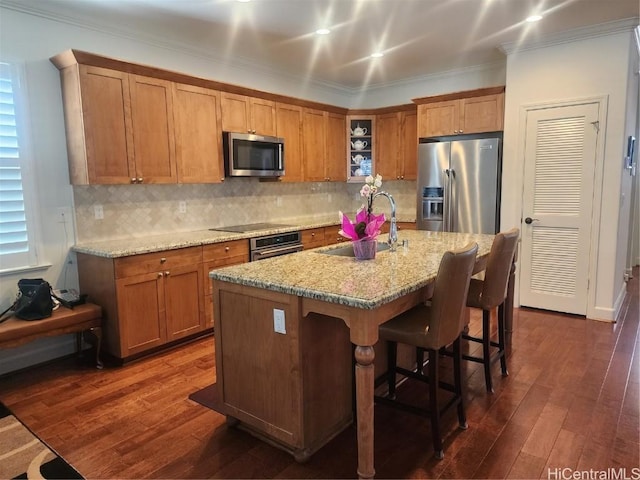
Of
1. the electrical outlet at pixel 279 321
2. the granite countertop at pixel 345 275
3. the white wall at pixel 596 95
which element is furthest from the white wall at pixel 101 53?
the electrical outlet at pixel 279 321

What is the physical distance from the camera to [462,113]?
4805mm

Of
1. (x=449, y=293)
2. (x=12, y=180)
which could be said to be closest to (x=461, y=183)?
(x=449, y=293)

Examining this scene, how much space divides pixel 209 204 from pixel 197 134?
2.67 ft

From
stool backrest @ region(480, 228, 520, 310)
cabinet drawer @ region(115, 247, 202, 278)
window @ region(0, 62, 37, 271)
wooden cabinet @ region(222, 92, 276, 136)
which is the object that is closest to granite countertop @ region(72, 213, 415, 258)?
cabinet drawer @ region(115, 247, 202, 278)

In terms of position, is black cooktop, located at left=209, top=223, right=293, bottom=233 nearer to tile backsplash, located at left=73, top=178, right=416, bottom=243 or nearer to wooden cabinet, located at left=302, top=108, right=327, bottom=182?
tile backsplash, located at left=73, top=178, right=416, bottom=243

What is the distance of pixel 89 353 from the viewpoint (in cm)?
349

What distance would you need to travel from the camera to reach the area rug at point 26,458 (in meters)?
2.02

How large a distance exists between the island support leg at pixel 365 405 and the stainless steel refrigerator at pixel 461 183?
10.9 feet

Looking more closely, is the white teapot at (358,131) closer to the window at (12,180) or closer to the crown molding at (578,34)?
the crown molding at (578,34)

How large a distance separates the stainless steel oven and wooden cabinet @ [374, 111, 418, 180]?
1.88 metres

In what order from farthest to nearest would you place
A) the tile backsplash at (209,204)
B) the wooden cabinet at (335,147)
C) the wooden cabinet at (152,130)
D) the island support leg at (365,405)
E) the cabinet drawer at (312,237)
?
the wooden cabinet at (335,147), the cabinet drawer at (312,237), the tile backsplash at (209,204), the wooden cabinet at (152,130), the island support leg at (365,405)

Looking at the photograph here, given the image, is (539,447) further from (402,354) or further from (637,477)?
(402,354)

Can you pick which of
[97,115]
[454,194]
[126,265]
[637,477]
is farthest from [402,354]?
[97,115]

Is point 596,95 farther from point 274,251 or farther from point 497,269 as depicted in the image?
point 274,251
